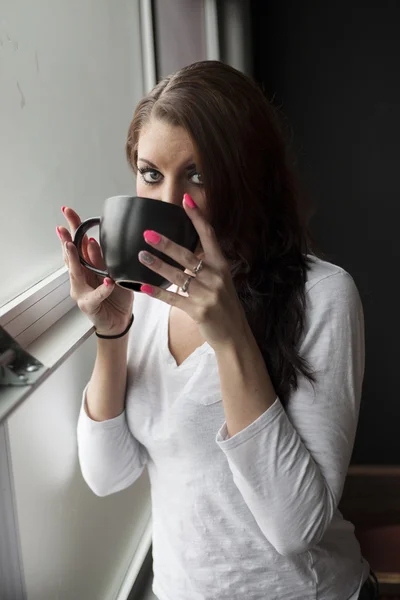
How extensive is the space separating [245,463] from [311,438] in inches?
3.9

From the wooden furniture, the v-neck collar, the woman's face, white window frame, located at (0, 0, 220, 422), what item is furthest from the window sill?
the wooden furniture

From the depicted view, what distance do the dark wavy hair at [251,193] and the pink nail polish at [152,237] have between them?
0.19 m

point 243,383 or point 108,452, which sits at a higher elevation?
point 243,383

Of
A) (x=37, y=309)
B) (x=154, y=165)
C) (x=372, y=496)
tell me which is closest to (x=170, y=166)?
(x=154, y=165)

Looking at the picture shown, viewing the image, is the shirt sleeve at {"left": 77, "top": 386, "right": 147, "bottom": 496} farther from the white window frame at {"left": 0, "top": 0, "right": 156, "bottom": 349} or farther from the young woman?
the white window frame at {"left": 0, "top": 0, "right": 156, "bottom": 349}

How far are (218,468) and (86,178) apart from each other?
0.57 metres

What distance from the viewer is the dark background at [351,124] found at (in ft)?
7.27

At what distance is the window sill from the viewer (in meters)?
0.66

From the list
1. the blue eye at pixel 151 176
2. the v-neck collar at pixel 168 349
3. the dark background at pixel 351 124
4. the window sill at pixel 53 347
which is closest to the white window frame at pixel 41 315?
the window sill at pixel 53 347

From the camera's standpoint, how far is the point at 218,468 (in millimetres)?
974

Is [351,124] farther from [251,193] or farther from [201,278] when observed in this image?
[201,278]

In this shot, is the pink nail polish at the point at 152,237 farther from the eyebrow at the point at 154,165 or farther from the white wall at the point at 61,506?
the white wall at the point at 61,506

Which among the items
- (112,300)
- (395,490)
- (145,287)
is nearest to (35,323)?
(112,300)

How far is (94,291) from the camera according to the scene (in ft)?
2.96
